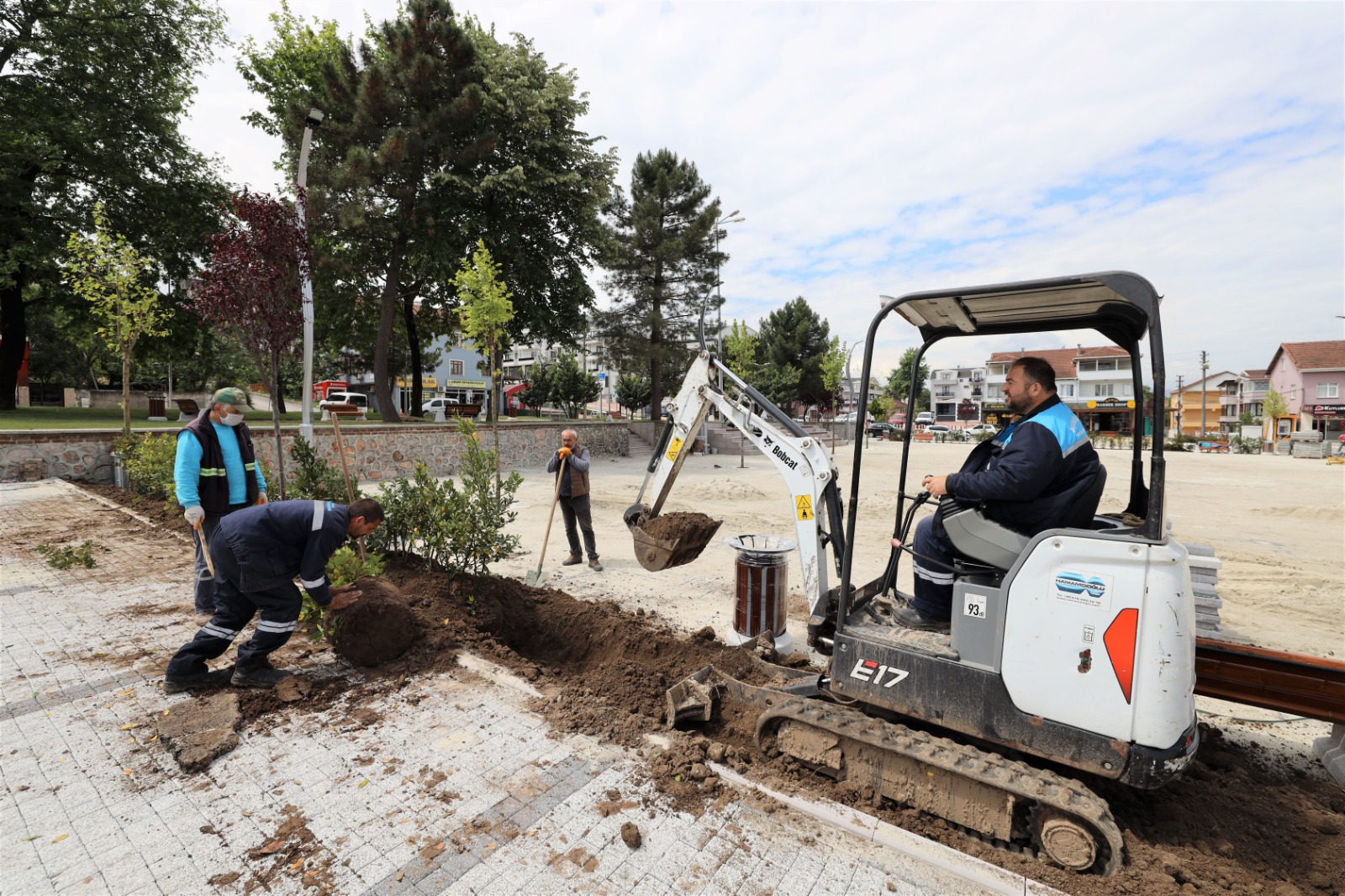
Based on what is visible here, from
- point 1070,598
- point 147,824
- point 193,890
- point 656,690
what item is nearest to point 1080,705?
point 1070,598

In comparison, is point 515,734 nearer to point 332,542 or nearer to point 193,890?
point 193,890

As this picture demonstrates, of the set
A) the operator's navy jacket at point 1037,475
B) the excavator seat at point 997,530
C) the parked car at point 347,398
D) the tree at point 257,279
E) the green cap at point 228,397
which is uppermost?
the tree at point 257,279

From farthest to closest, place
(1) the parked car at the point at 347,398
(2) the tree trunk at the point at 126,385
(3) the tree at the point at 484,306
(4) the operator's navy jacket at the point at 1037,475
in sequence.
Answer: (1) the parked car at the point at 347,398, (2) the tree trunk at the point at 126,385, (3) the tree at the point at 484,306, (4) the operator's navy jacket at the point at 1037,475

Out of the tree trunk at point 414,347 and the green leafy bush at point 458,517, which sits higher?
the tree trunk at point 414,347

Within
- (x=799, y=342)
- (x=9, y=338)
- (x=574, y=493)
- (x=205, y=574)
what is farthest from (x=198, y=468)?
(x=799, y=342)

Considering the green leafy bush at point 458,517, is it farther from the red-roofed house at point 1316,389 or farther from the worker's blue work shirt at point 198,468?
the red-roofed house at point 1316,389

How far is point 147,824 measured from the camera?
9.33 feet

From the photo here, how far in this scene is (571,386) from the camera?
149 ft

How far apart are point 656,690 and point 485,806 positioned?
5.01 ft

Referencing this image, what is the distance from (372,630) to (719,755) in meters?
2.82

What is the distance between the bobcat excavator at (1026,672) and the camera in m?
2.56

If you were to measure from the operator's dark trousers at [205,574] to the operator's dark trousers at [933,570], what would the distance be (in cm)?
571

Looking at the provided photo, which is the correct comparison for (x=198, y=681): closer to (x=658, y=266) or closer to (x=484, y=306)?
(x=484, y=306)

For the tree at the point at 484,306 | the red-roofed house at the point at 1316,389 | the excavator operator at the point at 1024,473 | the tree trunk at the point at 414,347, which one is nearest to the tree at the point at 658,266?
the tree trunk at the point at 414,347
